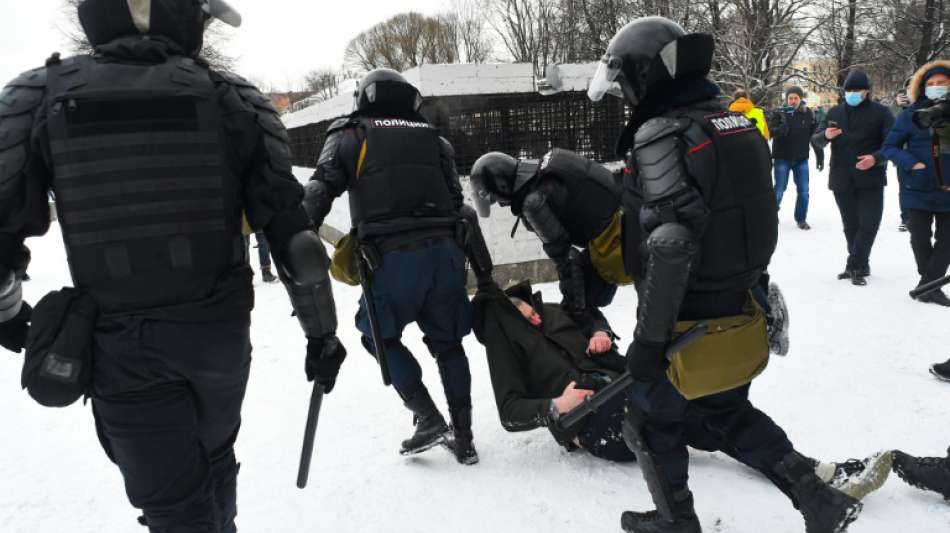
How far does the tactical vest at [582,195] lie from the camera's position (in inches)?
136

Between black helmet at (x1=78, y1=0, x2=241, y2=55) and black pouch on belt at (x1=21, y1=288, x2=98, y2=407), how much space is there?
0.70 meters

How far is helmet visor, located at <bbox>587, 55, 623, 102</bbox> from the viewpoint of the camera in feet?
7.01

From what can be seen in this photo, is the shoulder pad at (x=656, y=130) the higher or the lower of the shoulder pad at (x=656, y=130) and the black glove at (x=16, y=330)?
the higher

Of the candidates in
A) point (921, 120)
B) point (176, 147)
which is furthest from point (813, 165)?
point (176, 147)

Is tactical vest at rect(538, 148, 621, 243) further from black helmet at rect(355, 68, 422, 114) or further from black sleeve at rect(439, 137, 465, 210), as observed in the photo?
black helmet at rect(355, 68, 422, 114)

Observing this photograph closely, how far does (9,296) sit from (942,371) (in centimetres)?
446

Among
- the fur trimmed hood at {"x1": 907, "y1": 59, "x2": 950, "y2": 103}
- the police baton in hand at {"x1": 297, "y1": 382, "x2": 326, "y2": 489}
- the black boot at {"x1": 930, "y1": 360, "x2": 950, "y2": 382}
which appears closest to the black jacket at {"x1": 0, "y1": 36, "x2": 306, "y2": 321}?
the police baton in hand at {"x1": 297, "y1": 382, "x2": 326, "y2": 489}

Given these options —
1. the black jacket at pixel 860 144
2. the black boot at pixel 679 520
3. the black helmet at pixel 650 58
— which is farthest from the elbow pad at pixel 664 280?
the black jacket at pixel 860 144

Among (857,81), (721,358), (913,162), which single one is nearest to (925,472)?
(721,358)

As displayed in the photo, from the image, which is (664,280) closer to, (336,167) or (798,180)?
(336,167)

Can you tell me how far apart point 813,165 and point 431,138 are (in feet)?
53.1

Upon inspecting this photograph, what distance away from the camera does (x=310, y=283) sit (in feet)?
6.16

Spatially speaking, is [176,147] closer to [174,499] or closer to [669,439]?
[174,499]

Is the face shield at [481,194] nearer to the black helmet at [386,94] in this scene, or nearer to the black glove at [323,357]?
the black helmet at [386,94]
